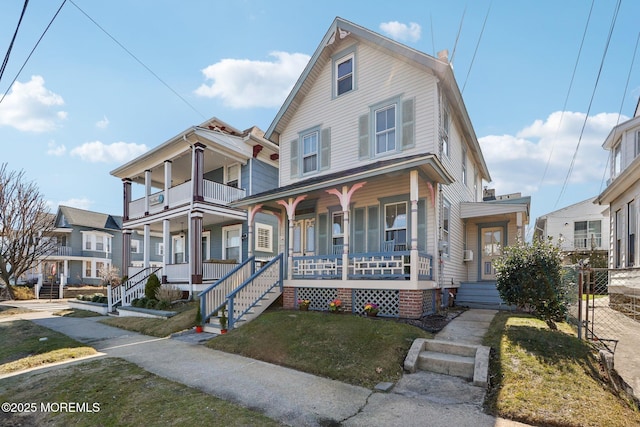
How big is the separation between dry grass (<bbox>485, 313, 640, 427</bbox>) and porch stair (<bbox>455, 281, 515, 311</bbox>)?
16.4 ft

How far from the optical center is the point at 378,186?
38.1 ft

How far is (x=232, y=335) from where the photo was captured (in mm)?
8906

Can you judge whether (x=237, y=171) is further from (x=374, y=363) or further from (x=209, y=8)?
(x=374, y=363)

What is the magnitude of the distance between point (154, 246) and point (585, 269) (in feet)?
120

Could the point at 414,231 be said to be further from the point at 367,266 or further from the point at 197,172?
the point at 197,172

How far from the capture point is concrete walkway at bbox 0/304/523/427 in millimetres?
4523

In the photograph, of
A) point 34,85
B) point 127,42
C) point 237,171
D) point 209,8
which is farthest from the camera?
point 237,171

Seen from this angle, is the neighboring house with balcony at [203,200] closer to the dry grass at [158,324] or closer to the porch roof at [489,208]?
the dry grass at [158,324]

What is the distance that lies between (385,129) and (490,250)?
22.7 ft

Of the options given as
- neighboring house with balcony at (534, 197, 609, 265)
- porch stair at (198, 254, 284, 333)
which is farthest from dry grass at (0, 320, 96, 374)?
neighboring house with balcony at (534, 197, 609, 265)

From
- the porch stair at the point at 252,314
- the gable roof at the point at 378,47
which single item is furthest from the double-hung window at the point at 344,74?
the porch stair at the point at 252,314

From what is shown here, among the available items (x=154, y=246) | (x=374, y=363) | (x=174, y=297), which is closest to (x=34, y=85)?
(x=174, y=297)

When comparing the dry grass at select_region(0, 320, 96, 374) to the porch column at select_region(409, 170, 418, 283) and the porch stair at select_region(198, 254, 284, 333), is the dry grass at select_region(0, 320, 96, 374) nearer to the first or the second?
the porch stair at select_region(198, 254, 284, 333)

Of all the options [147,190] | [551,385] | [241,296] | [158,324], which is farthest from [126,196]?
[551,385]
